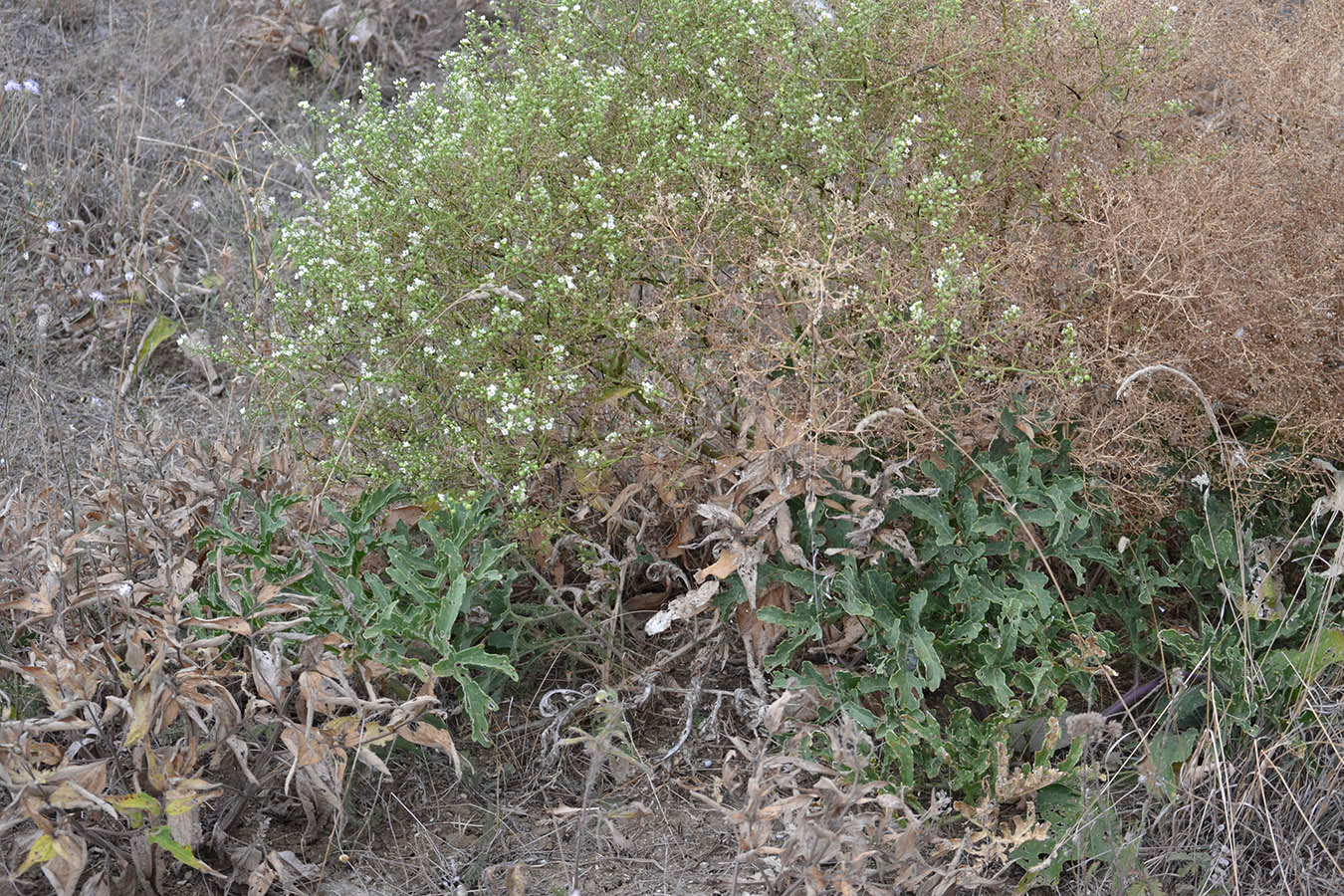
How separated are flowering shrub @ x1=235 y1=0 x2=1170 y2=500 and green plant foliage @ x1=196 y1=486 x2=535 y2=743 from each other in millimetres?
147

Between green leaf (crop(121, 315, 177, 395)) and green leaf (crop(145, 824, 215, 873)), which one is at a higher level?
green leaf (crop(145, 824, 215, 873))

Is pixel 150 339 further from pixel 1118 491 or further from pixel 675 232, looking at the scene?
pixel 1118 491

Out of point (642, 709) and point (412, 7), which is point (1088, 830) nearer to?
point (642, 709)

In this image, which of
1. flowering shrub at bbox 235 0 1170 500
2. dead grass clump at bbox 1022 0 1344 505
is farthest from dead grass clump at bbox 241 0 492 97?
dead grass clump at bbox 1022 0 1344 505

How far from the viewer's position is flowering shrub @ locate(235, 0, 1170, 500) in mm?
2527

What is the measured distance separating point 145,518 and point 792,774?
154cm

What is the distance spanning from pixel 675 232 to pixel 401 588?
919 millimetres

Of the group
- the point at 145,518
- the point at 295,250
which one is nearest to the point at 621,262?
the point at 295,250

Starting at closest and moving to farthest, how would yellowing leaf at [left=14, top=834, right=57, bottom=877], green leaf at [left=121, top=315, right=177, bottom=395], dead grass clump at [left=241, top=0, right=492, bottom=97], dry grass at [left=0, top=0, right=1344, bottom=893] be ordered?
yellowing leaf at [left=14, top=834, right=57, bottom=877]
dry grass at [left=0, top=0, right=1344, bottom=893]
green leaf at [left=121, top=315, right=177, bottom=395]
dead grass clump at [left=241, top=0, right=492, bottom=97]

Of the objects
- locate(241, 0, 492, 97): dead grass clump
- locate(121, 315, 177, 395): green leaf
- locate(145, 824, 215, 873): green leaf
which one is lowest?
locate(121, 315, 177, 395): green leaf

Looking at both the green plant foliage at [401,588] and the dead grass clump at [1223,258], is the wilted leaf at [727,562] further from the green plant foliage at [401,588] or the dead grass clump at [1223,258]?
the dead grass clump at [1223,258]

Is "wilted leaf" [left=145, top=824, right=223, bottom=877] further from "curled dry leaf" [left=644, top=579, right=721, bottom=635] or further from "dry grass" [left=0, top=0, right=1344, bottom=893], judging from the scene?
"curled dry leaf" [left=644, top=579, right=721, bottom=635]

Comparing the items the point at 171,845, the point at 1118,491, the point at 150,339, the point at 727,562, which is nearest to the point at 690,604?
the point at 727,562

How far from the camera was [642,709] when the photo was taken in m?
2.81
